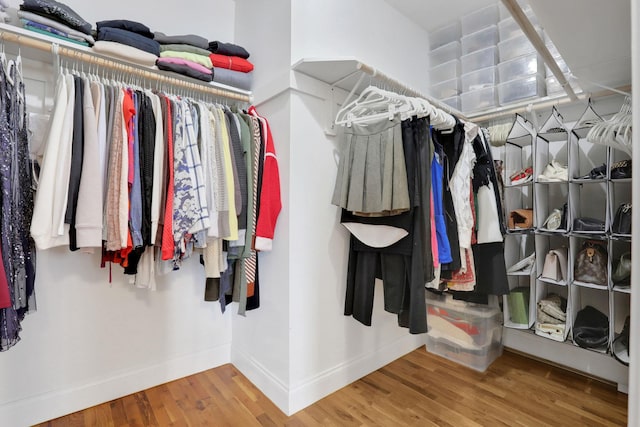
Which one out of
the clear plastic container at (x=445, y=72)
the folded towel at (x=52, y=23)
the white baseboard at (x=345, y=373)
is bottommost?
the white baseboard at (x=345, y=373)

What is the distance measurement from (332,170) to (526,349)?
1.97m

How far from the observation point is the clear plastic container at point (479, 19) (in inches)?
85.7

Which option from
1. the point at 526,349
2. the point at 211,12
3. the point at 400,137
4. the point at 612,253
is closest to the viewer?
the point at 400,137

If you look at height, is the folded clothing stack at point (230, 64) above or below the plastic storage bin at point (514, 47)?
below

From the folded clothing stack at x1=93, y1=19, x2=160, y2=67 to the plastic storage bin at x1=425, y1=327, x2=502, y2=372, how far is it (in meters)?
2.52

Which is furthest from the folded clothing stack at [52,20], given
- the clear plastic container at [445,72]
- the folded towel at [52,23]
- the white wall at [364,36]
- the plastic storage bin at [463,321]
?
the plastic storage bin at [463,321]

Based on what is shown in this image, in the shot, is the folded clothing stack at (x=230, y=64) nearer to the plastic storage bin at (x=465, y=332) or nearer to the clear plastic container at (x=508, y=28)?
the clear plastic container at (x=508, y=28)

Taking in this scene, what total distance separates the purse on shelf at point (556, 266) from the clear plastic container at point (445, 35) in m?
1.74

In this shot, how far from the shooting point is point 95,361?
5.28ft

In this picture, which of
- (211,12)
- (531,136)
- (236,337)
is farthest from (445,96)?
(236,337)

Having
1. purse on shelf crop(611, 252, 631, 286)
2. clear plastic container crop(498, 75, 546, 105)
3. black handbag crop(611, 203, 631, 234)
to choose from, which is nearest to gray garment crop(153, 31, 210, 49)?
clear plastic container crop(498, 75, 546, 105)

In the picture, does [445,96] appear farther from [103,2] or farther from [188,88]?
[103,2]

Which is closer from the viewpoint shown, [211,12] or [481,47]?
[211,12]

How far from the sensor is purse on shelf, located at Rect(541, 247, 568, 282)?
1900mm
